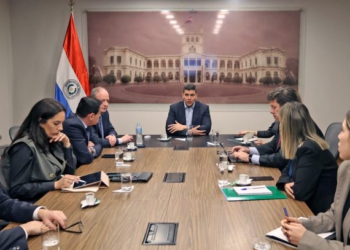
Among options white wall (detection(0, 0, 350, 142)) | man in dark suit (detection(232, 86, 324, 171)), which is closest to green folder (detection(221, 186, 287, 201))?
man in dark suit (detection(232, 86, 324, 171))

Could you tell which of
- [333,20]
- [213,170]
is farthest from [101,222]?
[333,20]

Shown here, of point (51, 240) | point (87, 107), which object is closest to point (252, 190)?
point (51, 240)

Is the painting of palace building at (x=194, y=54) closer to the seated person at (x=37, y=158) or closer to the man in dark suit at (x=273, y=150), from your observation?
the man in dark suit at (x=273, y=150)

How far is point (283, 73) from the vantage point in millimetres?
6039

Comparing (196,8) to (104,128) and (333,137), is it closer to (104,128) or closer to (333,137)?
(104,128)

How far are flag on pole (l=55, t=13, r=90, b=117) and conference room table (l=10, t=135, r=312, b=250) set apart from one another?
9.05 feet

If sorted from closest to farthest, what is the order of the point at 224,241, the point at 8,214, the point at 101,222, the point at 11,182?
the point at 224,241 < the point at 101,222 < the point at 8,214 < the point at 11,182

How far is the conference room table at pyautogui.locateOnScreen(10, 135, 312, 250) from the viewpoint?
6.02ft

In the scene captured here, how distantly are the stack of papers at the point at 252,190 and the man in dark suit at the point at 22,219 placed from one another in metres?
1.12

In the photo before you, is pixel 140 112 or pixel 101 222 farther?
pixel 140 112

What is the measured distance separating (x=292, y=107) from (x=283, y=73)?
139 inches

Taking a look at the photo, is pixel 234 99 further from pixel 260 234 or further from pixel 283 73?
pixel 260 234

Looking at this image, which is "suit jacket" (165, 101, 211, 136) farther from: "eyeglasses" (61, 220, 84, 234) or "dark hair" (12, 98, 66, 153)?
"eyeglasses" (61, 220, 84, 234)

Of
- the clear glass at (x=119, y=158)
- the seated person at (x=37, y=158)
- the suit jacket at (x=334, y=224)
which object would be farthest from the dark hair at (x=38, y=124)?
the suit jacket at (x=334, y=224)
